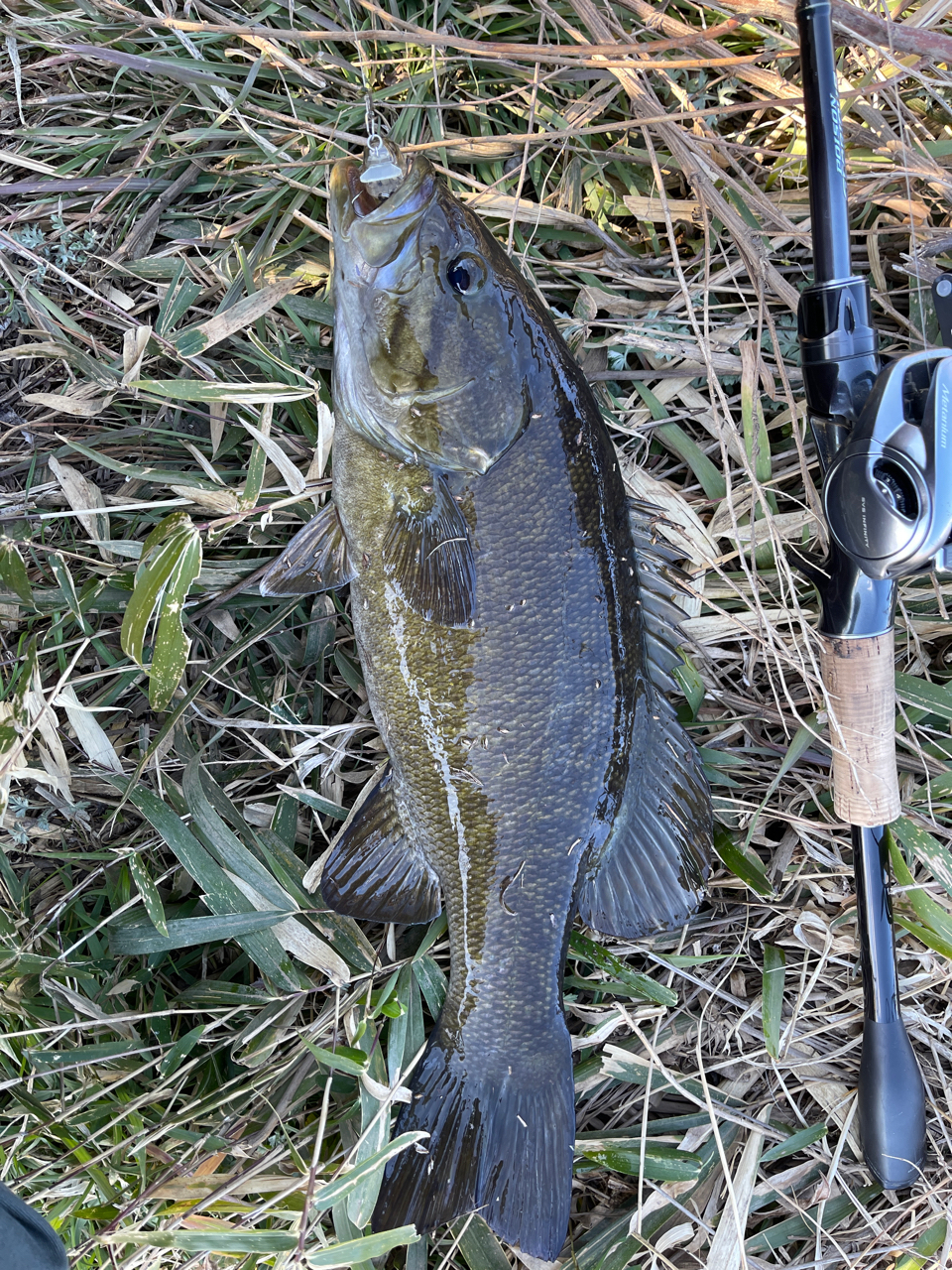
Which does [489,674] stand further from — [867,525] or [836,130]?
[836,130]

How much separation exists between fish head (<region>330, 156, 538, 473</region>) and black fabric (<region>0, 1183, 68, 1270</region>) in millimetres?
1849

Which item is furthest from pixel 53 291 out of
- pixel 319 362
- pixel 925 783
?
pixel 925 783

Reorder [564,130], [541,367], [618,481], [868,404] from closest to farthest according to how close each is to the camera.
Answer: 1. [868,404]
2. [541,367]
3. [618,481]
4. [564,130]

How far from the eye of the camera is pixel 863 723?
196cm

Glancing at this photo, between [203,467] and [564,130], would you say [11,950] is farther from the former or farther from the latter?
[564,130]

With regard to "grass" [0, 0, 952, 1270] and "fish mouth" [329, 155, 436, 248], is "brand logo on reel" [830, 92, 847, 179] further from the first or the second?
"fish mouth" [329, 155, 436, 248]

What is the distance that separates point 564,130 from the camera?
212cm

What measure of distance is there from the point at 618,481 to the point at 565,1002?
1.41m

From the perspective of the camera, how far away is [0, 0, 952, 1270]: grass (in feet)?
6.95

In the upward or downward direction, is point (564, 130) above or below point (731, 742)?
above

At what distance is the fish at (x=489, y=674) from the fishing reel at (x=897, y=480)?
0.47 metres

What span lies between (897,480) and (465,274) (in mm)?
1012

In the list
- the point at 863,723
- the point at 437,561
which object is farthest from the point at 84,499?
the point at 863,723

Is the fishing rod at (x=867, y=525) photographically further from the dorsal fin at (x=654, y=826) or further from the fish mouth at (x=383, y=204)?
the fish mouth at (x=383, y=204)
